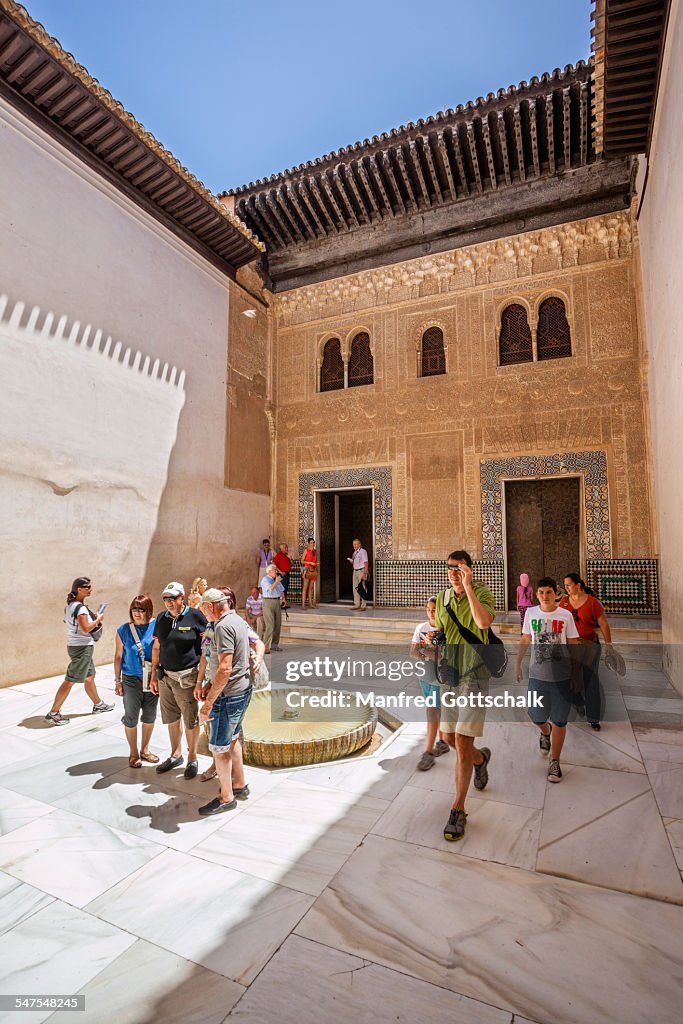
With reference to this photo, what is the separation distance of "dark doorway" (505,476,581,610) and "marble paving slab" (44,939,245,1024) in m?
7.81

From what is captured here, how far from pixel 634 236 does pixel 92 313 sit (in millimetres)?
7927

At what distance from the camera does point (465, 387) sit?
364 inches

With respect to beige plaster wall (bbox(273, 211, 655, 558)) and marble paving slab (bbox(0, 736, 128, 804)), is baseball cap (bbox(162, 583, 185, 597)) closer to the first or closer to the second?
marble paving slab (bbox(0, 736, 128, 804))

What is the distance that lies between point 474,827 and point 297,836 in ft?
2.99

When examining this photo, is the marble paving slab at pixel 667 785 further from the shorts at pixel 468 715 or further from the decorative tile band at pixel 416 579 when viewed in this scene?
the decorative tile band at pixel 416 579

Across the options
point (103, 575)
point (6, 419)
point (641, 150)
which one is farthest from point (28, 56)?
point (641, 150)

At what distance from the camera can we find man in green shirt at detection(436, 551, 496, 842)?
267 centimetres

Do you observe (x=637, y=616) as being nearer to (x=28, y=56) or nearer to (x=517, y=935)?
(x=517, y=935)

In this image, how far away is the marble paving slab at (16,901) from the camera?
212cm

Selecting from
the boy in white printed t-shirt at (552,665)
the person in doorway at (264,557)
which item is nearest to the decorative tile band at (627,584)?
the boy in white printed t-shirt at (552,665)

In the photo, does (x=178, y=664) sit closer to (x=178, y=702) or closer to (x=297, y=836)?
(x=178, y=702)

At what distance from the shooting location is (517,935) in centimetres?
198

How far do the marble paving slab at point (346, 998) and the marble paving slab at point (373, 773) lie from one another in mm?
1319

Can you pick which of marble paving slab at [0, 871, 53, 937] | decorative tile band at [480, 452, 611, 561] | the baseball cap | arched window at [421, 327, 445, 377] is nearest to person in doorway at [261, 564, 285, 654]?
the baseball cap
